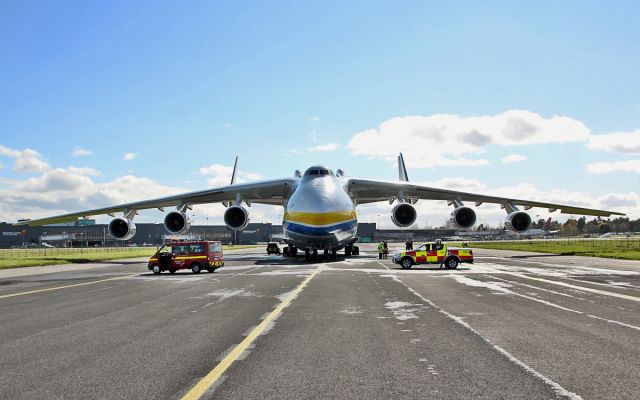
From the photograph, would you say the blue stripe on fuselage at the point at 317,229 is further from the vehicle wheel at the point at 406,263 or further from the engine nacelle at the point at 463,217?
the engine nacelle at the point at 463,217

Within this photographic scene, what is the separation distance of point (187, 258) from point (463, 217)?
1882 centimetres

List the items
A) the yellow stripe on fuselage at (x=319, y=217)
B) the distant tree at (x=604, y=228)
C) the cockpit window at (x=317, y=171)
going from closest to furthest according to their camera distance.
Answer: the yellow stripe on fuselage at (x=319, y=217) → the cockpit window at (x=317, y=171) → the distant tree at (x=604, y=228)

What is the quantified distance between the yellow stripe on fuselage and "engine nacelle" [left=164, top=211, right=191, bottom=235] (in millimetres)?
9050

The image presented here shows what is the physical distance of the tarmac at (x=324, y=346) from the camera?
5617 mm

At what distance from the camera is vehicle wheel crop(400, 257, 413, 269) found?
2833 centimetres

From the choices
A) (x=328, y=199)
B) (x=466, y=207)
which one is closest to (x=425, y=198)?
(x=466, y=207)

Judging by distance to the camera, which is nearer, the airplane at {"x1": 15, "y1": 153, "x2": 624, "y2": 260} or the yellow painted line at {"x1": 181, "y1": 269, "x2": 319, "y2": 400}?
the yellow painted line at {"x1": 181, "y1": 269, "x2": 319, "y2": 400}

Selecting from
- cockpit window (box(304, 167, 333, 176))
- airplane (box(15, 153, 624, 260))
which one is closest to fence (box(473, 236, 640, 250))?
airplane (box(15, 153, 624, 260))

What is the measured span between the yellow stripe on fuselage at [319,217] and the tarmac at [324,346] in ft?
45.4

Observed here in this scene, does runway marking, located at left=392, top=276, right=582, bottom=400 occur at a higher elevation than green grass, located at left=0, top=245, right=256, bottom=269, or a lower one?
lower

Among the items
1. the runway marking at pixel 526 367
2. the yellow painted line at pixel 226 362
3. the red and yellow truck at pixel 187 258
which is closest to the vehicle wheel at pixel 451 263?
the red and yellow truck at pixel 187 258

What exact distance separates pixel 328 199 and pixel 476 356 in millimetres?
23371

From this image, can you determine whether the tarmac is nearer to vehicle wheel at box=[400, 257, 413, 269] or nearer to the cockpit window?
vehicle wheel at box=[400, 257, 413, 269]

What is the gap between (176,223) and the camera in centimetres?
3675
